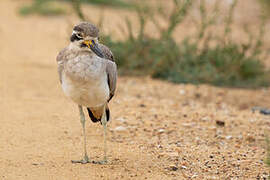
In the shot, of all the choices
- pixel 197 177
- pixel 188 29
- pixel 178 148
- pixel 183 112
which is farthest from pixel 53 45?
pixel 197 177

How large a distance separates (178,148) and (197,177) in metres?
0.77

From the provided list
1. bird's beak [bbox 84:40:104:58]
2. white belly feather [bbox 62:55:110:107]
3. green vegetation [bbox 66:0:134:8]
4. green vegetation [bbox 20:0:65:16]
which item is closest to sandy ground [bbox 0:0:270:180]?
white belly feather [bbox 62:55:110:107]

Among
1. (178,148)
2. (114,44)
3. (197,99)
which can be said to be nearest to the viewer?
(178,148)

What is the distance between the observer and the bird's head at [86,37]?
4.15 metres

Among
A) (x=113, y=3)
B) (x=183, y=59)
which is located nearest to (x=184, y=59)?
(x=183, y=59)

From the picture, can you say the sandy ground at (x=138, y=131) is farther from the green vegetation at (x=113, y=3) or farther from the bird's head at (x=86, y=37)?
the green vegetation at (x=113, y=3)

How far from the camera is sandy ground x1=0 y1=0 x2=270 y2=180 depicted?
14.9 feet

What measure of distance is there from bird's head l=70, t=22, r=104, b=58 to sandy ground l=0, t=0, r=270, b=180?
1.09 meters

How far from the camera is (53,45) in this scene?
34.2 feet

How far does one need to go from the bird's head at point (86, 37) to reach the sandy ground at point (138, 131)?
3.57 ft

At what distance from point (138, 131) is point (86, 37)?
6.04 feet

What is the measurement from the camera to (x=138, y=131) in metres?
5.70

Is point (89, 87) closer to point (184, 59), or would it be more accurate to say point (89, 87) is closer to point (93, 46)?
point (93, 46)

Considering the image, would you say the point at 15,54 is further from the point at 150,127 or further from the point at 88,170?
the point at 88,170
